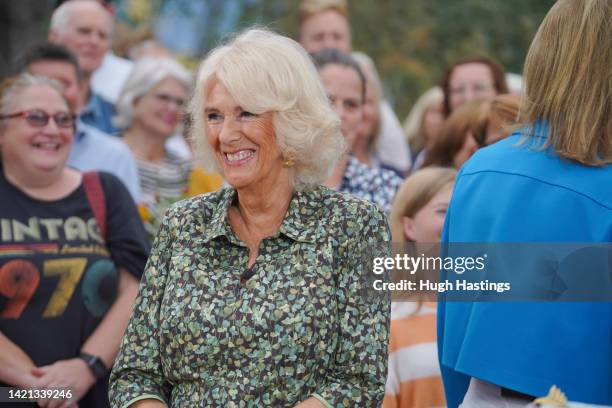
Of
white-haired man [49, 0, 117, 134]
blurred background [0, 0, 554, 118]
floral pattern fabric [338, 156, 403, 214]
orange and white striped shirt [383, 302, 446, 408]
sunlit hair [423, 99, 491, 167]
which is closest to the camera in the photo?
orange and white striped shirt [383, 302, 446, 408]

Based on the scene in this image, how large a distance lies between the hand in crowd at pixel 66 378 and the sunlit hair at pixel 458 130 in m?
2.11

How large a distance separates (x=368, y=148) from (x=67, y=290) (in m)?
2.97

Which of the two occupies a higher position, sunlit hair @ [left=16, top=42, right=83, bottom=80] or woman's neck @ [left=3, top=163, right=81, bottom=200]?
sunlit hair @ [left=16, top=42, right=83, bottom=80]

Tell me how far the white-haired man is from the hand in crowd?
111 inches

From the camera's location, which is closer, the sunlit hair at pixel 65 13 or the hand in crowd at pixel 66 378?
the hand in crowd at pixel 66 378

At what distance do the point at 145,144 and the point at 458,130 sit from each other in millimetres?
2215

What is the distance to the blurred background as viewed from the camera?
11.4 meters

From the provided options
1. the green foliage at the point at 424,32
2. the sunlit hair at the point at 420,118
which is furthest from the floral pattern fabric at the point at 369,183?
the green foliage at the point at 424,32

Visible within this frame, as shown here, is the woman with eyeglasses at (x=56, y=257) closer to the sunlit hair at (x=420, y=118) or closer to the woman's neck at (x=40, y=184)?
the woman's neck at (x=40, y=184)

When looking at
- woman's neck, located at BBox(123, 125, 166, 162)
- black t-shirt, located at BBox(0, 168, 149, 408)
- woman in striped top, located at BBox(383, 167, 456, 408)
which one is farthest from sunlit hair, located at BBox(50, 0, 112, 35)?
woman in striped top, located at BBox(383, 167, 456, 408)

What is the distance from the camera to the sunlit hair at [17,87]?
5.12m

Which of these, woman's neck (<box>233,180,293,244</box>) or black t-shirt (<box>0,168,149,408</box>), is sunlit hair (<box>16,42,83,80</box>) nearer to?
black t-shirt (<box>0,168,149,408</box>)

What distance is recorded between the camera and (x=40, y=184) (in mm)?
4953

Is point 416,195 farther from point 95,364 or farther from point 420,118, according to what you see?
point 420,118
